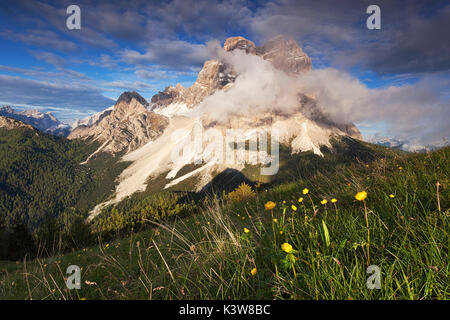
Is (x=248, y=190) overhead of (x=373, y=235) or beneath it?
beneath

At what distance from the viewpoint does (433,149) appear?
298 inches

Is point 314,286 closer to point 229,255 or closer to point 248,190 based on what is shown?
point 229,255

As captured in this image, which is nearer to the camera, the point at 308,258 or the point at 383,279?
the point at 383,279

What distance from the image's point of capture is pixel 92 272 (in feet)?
19.3
